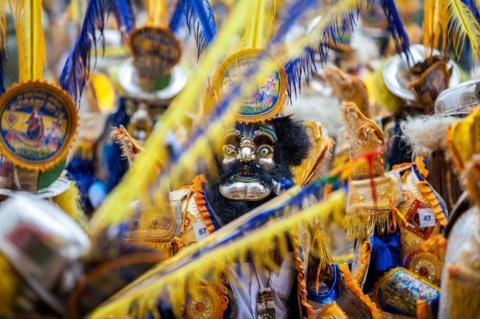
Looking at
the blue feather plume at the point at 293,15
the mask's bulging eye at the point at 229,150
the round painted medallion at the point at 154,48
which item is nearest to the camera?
the blue feather plume at the point at 293,15

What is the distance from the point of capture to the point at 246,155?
448cm

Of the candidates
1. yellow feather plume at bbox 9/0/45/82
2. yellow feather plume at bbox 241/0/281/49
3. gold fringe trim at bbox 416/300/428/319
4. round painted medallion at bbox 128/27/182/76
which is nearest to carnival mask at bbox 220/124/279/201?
yellow feather plume at bbox 241/0/281/49

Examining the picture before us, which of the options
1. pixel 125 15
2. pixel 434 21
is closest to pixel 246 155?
pixel 434 21

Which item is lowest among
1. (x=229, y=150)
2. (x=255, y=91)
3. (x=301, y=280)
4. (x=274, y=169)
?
(x=301, y=280)

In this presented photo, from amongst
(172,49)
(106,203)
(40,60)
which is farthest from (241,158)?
(172,49)

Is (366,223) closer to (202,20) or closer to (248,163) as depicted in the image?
(248,163)

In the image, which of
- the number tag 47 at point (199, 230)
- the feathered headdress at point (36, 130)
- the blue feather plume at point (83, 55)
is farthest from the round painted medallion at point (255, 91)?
the feathered headdress at point (36, 130)

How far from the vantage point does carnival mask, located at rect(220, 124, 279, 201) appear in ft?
14.6

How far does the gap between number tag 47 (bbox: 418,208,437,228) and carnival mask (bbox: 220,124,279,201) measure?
111 centimetres

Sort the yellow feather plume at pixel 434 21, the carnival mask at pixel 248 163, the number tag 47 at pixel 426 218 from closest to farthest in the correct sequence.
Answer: the carnival mask at pixel 248 163 → the number tag 47 at pixel 426 218 → the yellow feather plume at pixel 434 21

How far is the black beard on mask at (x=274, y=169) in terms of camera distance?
4.50m

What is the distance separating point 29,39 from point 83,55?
348 millimetres

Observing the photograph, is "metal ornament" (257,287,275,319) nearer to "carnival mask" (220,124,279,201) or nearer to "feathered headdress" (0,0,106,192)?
"carnival mask" (220,124,279,201)

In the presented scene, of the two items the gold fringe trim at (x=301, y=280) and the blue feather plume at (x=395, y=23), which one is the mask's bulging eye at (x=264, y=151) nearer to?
the gold fringe trim at (x=301, y=280)
